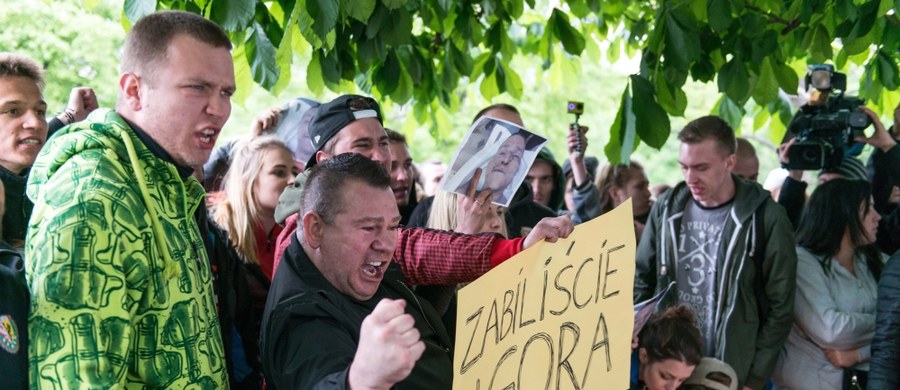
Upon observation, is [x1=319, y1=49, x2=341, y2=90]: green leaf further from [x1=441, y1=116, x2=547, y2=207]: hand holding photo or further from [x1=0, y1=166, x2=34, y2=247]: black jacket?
[x1=0, y1=166, x2=34, y2=247]: black jacket

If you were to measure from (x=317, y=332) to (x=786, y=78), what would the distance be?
3.26 meters

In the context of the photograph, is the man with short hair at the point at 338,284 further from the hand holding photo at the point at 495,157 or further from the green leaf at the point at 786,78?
the green leaf at the point at 786,78

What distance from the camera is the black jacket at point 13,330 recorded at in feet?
7.72

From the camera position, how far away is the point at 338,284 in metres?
2.93

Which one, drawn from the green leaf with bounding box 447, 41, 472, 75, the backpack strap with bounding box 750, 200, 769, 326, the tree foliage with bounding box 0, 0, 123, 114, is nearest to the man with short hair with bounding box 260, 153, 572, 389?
the backpack strap with bounding box 750, 200, 769, 326

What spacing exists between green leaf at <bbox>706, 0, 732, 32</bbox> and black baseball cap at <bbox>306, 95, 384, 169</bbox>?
1.52 m

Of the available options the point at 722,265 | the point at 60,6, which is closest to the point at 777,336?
the point at 722,265

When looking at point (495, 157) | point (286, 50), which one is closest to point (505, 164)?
point (495, 157)

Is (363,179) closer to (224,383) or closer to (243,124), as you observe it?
(224,383)

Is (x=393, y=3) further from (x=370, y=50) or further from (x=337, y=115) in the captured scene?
(x=370, y=50)

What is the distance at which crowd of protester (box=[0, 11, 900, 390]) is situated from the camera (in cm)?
230

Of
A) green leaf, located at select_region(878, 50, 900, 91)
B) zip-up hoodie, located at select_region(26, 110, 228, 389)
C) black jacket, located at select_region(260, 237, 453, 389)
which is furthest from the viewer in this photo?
green leaf, located at select_region(878, 50, 900, 91)

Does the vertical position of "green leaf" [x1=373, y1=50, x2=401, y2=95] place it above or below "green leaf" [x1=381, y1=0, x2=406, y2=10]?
below

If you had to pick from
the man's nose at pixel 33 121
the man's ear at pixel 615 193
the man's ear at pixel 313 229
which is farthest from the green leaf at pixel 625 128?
the man's ear at pixel 615 193
